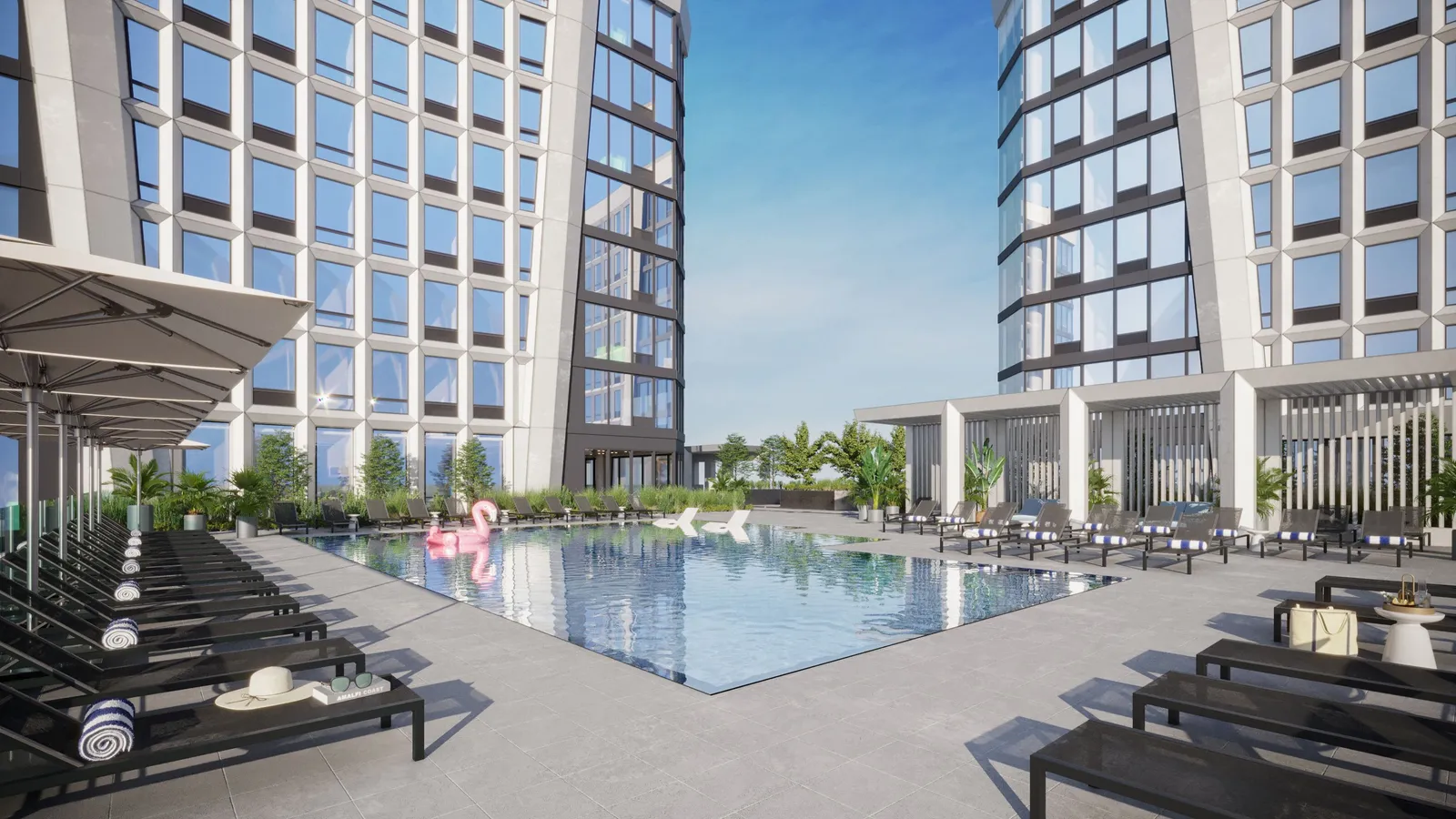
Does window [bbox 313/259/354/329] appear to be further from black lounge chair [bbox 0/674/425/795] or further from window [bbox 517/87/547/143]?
black lounge chair [bbox 0/674/425/795]

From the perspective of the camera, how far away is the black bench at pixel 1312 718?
3594mm

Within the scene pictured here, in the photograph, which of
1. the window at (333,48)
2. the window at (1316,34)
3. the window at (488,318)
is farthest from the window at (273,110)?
the window at (1316,34)

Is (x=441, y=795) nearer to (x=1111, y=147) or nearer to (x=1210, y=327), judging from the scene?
(x=1210, y=327)

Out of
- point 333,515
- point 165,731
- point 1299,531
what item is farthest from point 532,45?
point 165,731

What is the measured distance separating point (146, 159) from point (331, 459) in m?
9.95

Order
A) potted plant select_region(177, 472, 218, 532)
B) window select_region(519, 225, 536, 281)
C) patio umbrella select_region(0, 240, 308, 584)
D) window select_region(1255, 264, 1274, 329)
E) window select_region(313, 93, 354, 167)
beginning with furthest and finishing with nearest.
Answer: window select_region(519, 225, 536, 281) → window select_region(313, 93, 354, 167) → window select_region(1255, 264, 1274, 329) → potted plant select_region(177, 472, 218, 532) → patio umbrella select_region(0, 240, 308, 584)

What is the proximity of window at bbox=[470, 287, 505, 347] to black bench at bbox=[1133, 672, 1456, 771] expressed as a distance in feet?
87.1

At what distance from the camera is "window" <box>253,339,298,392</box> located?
2314cm

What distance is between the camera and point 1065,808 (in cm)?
372

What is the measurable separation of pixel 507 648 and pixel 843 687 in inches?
128

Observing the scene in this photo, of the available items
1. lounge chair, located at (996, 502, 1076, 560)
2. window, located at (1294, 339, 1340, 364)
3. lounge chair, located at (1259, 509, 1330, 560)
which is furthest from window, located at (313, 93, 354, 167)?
window, located at (1294, 339, 1340, 364)

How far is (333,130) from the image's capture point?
24.8 metres

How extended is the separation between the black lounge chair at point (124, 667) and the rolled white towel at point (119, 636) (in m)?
0.21

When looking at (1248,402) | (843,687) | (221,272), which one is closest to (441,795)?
(843,687)
